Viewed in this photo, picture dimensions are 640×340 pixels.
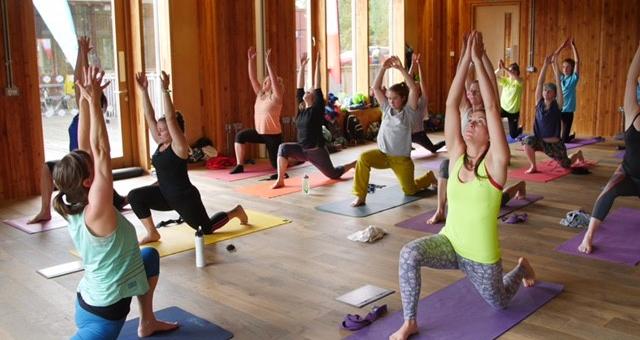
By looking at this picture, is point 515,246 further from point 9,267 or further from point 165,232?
point 9,267

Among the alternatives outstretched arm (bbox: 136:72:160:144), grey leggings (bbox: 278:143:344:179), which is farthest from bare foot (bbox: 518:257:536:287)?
grey leggings (bbox: 278:143:344:179)

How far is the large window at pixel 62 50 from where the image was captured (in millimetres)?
6750

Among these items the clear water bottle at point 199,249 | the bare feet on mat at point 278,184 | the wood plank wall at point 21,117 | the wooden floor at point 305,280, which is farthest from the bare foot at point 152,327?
the wood plank wall at point 21,117

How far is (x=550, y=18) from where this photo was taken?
10516 mm

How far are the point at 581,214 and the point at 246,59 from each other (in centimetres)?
479

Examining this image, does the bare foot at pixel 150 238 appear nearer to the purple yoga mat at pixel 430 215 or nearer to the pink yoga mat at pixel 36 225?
the pink yoga mat at pixel 36 225

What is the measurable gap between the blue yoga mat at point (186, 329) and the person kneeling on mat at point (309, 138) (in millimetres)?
3336

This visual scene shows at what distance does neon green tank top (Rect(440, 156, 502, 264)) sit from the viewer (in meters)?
2.94

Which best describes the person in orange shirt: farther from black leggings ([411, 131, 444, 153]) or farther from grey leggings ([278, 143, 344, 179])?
black leggings ([411, 131, 444, 153])

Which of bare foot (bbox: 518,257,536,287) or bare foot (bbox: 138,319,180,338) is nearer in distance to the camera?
bare foot (bbox: 138,319,180,338)

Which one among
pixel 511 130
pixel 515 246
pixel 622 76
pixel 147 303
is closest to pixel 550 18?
pixel 622 76

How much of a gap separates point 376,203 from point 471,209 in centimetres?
292

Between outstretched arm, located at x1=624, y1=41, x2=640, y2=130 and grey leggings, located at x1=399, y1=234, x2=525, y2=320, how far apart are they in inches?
62.7

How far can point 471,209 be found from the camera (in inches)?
117
